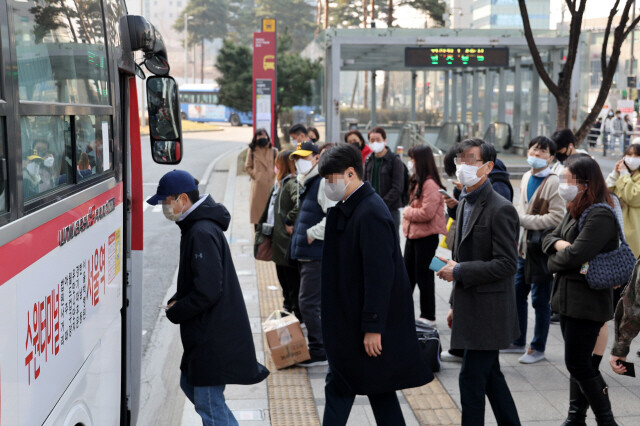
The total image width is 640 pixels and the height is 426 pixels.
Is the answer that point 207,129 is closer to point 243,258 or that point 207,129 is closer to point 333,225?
point 243,258

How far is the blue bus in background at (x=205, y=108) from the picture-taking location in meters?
66.4

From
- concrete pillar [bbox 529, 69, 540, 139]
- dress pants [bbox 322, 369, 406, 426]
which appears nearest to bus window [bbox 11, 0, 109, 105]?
→ dress pants [bbox 322, 369, 406, 426]

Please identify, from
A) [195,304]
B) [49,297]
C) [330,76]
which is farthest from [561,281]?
[330,76]

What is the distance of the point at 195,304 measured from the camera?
422 cm

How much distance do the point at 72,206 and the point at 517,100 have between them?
2312 centimetres

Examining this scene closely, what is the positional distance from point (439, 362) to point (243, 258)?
5653mm

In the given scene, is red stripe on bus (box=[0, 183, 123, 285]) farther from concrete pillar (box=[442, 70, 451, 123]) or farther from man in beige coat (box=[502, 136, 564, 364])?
concrete pillar (box=[442, 70, 451, 123])

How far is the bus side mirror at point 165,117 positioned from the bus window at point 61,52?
778 millimetres

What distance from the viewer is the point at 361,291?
13.5 ft

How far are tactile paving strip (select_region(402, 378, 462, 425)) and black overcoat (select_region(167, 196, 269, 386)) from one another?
62.2 inches

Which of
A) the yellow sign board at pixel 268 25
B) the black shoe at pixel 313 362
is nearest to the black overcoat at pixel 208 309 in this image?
the black shoe at pixel 313 362

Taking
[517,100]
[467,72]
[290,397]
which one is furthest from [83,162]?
[467,72]

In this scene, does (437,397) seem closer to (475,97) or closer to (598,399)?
(598,399)

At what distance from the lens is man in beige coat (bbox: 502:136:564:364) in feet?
20.9
